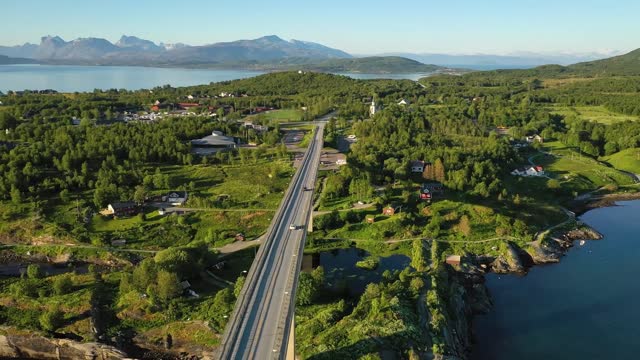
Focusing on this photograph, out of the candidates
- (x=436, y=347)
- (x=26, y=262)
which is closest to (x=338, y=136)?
(x=26, y=262)

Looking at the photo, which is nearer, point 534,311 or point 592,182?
point 534,311

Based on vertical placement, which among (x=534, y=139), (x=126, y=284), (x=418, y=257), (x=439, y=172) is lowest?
(x=126, y=284)

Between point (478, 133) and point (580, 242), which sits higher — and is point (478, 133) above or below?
above

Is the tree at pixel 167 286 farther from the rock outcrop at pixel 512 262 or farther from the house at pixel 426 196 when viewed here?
the house at pixel 426 196

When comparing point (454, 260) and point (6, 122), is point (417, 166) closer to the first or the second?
point (454, 260)

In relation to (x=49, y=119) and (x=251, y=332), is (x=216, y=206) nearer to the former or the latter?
(x=251, y=332)

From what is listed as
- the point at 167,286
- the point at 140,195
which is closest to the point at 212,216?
the point at 140,195
